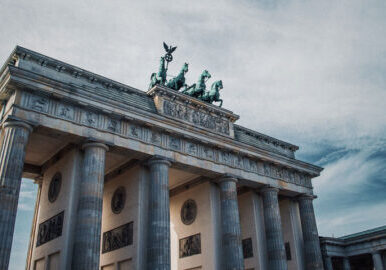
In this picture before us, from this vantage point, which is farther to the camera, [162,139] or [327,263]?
[327,263]

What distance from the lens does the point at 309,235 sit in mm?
29609

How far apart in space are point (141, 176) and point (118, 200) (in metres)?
2.53

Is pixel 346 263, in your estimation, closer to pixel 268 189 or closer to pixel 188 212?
pixel 268 189

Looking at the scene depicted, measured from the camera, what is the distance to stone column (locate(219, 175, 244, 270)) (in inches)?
941

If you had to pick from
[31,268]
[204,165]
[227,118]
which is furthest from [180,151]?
[31,268]

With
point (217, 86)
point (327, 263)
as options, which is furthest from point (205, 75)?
point (327, 263)

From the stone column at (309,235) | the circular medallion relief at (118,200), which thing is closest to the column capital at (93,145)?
the circular medallion relief at (118,200)

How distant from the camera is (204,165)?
24969 mm

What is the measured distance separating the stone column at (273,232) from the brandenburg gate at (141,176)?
0.07m

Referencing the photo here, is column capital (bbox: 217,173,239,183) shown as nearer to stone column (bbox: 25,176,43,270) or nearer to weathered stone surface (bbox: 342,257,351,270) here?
stone column (bbox: 25,176,43,270)

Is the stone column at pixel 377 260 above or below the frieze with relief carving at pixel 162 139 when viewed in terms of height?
below

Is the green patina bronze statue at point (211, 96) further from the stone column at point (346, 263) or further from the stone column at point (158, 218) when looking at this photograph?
the stone column at point (346, 263)

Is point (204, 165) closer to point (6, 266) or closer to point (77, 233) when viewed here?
point (77, 233)

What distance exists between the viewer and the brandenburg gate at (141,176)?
1903 centimetres
